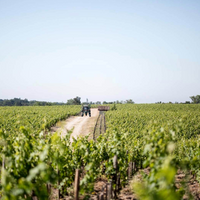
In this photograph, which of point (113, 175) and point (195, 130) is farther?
point (195, 130)

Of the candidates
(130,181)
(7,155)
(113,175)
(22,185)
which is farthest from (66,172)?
(22,185)

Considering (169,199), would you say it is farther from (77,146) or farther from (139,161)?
(139,161)

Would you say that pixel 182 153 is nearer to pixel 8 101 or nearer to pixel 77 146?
pixel 77 146

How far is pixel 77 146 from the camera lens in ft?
21.7

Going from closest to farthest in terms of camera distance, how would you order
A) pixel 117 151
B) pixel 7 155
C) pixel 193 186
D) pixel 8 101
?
pixel 7 155 < pixel 117 151 < pixel 193 186 < pixel 8 101

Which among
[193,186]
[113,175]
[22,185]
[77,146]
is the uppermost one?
[22,185]

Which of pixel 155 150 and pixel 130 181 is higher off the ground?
pixel 155 150

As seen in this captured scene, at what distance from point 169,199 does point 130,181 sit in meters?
6.22

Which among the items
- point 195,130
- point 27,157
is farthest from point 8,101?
point 27,157

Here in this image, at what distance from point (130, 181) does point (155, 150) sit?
182 inches

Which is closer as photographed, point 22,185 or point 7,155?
point 22,185

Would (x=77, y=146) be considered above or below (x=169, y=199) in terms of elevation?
below

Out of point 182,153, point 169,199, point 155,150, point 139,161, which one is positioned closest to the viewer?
point 169,199

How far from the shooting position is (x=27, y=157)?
456 cm
